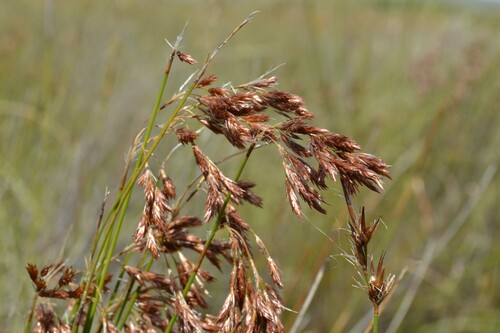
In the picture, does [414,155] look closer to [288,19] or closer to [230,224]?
[230,224]

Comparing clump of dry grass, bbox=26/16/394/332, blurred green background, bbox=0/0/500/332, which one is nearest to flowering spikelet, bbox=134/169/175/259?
clump of dry grass, bbox=26/16/394/332

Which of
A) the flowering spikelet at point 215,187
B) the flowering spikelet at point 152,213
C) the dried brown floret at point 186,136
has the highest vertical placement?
the dried brown floret at point 186,136

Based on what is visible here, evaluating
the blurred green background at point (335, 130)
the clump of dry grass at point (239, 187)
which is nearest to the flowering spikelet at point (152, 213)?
the clump of dry grass at point (239, 187)

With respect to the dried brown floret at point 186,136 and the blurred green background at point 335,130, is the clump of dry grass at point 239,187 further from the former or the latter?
the blurred green background at point 335,130

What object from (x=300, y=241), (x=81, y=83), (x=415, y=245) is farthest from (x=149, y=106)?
(x=415, y=245)

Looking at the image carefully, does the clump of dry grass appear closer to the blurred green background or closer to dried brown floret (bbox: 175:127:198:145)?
dried brown floret (bbox: 175:127:198:145)

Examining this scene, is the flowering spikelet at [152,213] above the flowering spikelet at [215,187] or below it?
below

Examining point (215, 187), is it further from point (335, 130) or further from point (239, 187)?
point (335, 130)

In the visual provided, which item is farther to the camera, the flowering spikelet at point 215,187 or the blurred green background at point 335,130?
the blurred green background at point 335,130
